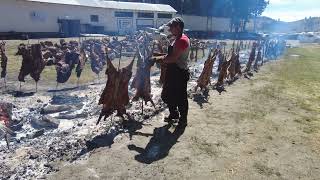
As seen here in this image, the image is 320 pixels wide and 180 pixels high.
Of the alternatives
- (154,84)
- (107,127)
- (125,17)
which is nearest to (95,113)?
(107,127)

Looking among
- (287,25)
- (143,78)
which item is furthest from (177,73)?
(287,25)

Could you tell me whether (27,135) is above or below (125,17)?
below

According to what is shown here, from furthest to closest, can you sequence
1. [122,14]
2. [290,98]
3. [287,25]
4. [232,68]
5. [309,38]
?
1. [287,25]
2. [309,38]
3. [122,14]
4. [232,68]
5. [290,98]

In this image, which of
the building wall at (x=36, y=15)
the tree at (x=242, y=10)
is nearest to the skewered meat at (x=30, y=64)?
the building wall at (x=36, y=15)

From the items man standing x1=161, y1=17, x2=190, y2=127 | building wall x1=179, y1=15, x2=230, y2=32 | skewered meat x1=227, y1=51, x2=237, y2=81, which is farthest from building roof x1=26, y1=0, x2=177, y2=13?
man standing x1=161, y1=17, x2=190, y2=127

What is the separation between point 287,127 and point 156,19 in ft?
155

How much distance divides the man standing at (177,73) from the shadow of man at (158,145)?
1.55 ft

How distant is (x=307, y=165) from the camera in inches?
293

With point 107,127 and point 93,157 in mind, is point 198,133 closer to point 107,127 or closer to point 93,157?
point 107,127

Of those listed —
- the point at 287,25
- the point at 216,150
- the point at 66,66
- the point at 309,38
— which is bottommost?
the point at 216,150

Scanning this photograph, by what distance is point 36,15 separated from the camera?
3956cm

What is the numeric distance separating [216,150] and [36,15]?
36.3m

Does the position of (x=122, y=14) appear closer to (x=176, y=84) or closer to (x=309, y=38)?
(x=176, y=84)

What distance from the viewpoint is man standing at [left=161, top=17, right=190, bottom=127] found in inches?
327
